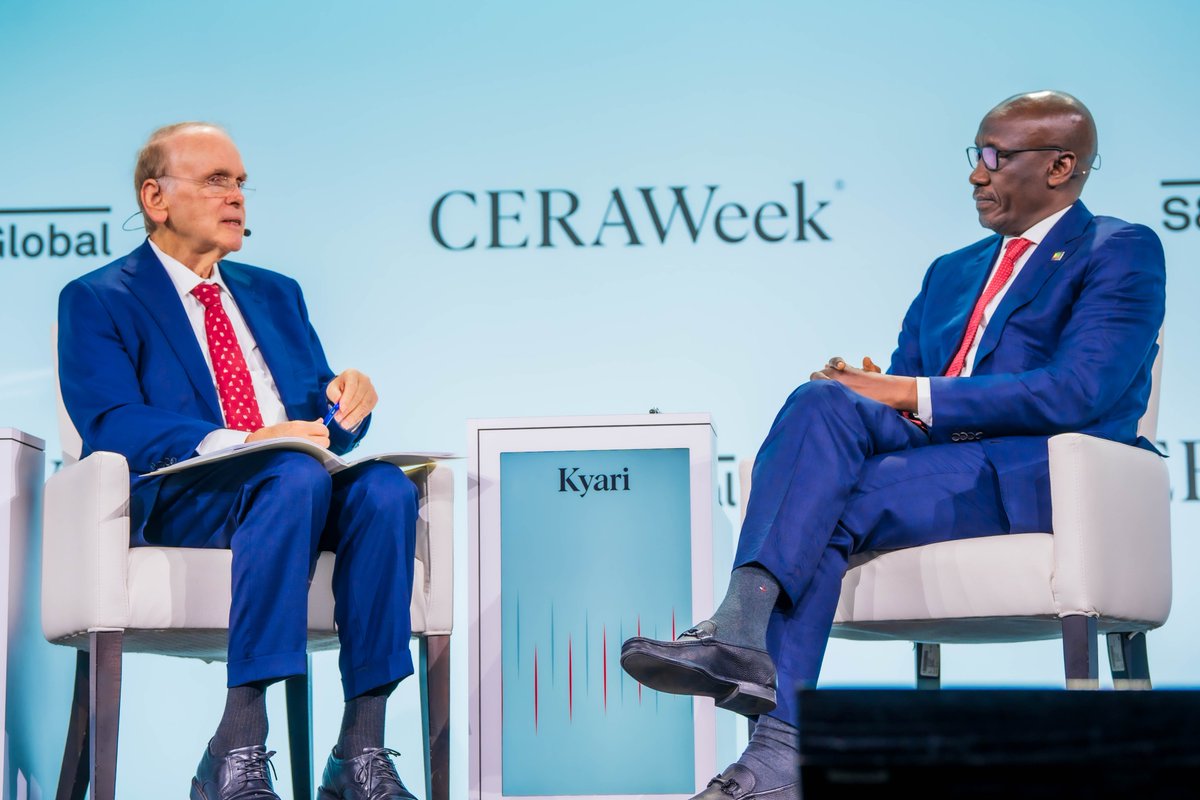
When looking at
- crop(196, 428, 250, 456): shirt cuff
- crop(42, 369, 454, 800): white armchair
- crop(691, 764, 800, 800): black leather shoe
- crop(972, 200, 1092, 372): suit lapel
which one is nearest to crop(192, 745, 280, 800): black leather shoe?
crop(42, 369, 454, 800): white armchair

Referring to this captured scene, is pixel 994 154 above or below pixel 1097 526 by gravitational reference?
above

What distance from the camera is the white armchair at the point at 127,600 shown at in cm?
272

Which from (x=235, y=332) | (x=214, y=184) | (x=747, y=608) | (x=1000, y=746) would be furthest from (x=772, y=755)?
(x=214, y=184)

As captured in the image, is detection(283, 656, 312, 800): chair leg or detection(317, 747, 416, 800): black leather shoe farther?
detection(283, 656, 312, 800): chair leg

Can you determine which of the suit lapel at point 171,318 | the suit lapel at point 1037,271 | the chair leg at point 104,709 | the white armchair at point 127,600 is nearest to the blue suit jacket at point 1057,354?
the suit lapel at point 1037,271

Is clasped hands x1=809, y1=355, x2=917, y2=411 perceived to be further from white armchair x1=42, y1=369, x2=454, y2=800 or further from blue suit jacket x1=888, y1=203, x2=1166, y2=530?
white armchair x1=42, y1=369, x2=454, y2=800

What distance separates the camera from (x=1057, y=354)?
283 cm

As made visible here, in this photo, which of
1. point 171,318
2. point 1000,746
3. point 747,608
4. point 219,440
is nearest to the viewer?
point 1000,746

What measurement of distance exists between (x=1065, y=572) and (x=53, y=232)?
2749mm

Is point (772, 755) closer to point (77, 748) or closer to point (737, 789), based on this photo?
point (737, 789)

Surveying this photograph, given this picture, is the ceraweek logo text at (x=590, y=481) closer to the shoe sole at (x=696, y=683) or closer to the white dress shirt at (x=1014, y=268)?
the white dress shirt at (x=1014, y=268)

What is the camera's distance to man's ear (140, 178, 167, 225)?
127 inches

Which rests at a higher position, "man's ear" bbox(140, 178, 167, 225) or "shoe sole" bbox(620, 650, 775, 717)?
"man's ear" bbox(140, 178, 167, 225)

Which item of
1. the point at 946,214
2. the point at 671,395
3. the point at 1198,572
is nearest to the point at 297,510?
the point at 671,395
